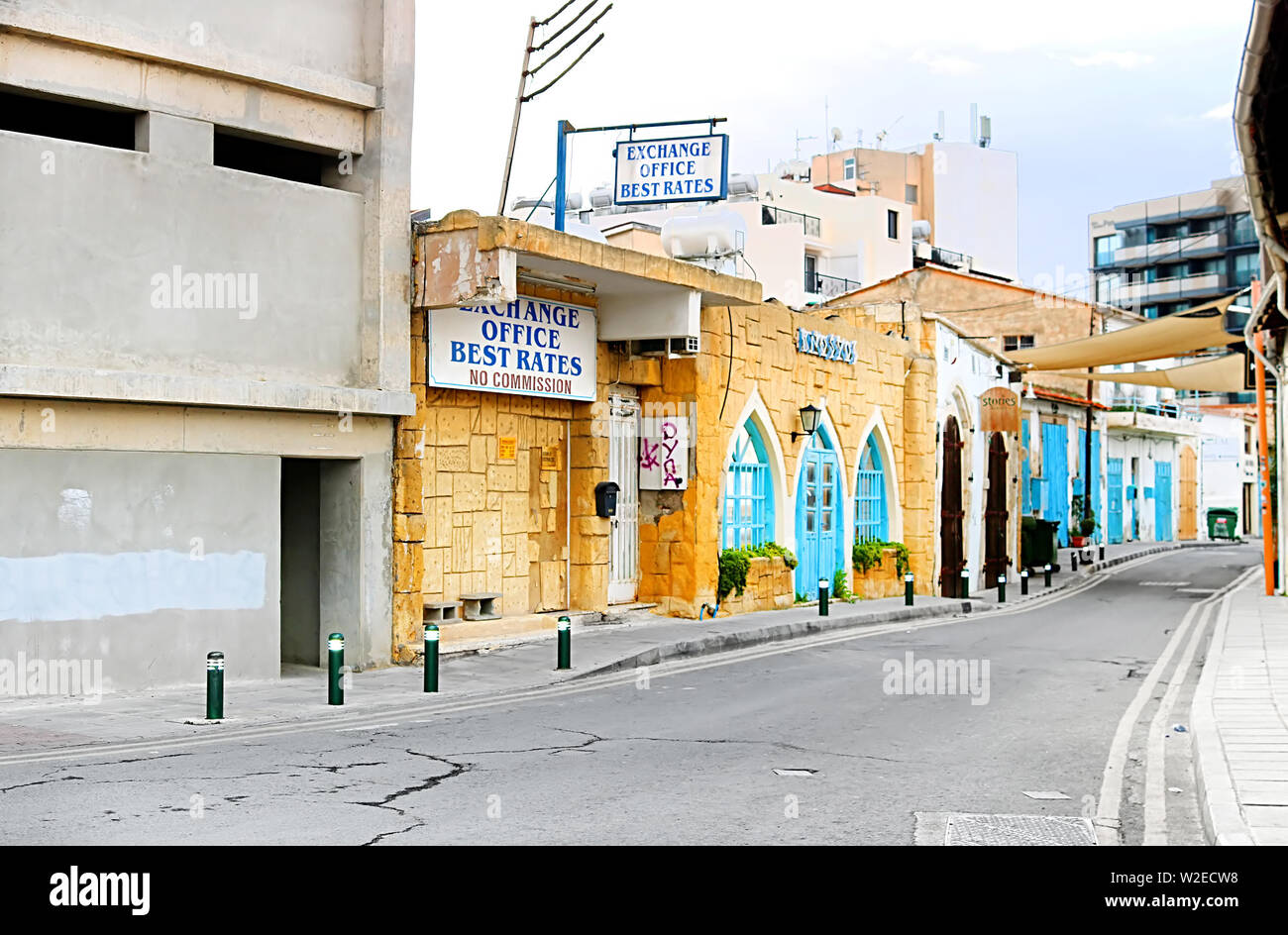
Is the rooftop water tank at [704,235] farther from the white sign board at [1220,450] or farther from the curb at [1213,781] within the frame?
the white sign board at [1220,450]

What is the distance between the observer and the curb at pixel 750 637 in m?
15.3

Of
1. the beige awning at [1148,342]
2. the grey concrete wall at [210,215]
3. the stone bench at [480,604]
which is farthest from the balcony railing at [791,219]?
the grey concrete wall at [210,215]

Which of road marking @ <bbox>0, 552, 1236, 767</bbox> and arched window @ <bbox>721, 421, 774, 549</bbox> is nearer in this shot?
road marking @ <bbox>0, 552, 1236, 767</bbox>

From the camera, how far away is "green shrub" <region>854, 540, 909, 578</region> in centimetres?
2620

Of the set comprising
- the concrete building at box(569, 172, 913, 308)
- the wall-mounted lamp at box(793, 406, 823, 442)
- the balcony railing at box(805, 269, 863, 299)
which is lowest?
the wall-mounted lamp at box(793, 406, 823, 442)

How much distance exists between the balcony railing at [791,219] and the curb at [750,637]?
28914mm

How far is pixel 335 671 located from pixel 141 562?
2.32 metres

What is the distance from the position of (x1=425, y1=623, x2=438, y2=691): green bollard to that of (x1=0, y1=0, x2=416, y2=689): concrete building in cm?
185

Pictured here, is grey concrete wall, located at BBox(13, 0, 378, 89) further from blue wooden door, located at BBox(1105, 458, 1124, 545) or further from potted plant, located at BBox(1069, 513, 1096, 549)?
blue wooden door, located at BBox(1105, 458, 1124, 545)

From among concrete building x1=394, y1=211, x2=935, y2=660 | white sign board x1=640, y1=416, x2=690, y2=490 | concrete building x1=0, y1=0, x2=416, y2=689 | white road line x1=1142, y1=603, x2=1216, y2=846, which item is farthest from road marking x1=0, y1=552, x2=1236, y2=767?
white road line x1=1142, y1=603, x2=1216, y2=846

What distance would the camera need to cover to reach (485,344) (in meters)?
16.0
